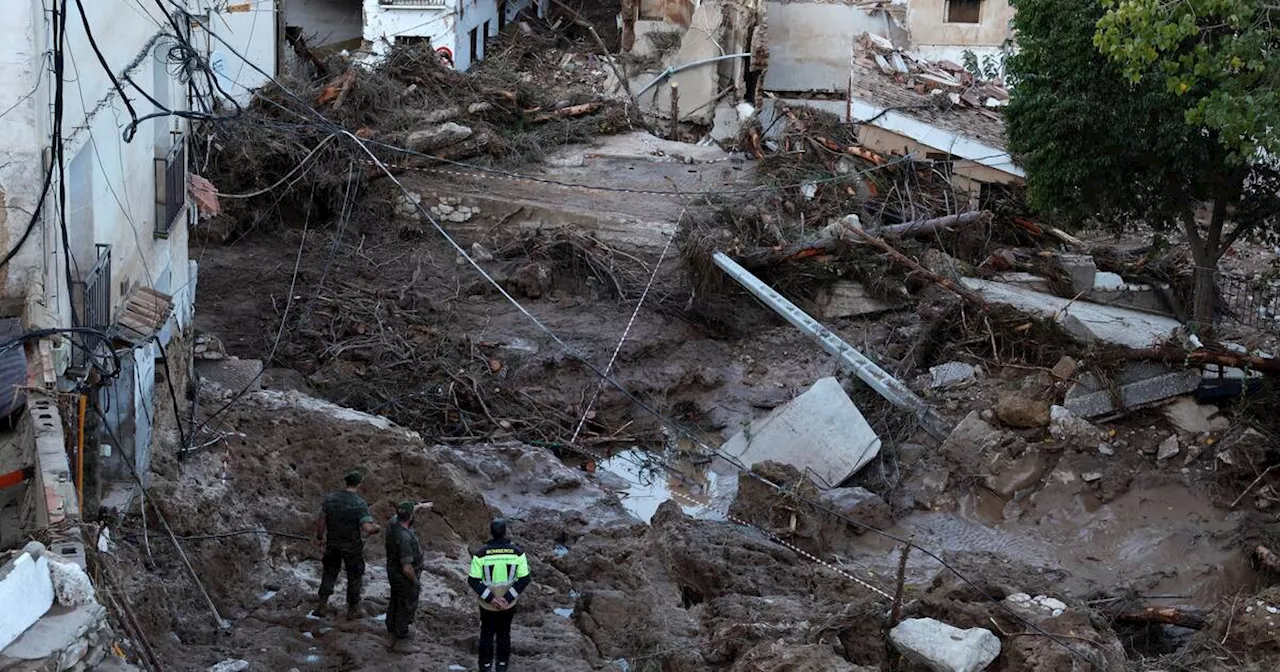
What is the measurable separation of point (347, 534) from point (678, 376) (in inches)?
351

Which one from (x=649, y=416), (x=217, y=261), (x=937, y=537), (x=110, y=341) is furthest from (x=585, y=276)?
(x=110, y=341)

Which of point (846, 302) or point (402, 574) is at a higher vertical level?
point (402, 574)

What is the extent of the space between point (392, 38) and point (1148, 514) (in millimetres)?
19049

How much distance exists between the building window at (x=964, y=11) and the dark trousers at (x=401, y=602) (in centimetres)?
2243

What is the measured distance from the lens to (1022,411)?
1589cm

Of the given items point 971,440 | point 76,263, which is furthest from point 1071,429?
point 76,263

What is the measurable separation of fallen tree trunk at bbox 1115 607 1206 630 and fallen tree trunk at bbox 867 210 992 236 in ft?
28.5

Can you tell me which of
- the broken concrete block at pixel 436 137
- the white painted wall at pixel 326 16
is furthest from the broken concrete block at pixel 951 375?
the white painted wall at pixel 326 16

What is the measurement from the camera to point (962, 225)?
21109 mm

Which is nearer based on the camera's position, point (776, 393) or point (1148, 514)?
point (1148, 514)

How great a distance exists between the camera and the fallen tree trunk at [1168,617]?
12211 millimetres

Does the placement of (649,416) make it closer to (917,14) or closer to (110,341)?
(110,341)

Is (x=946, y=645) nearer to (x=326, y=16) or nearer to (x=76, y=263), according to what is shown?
(x=76, y=263)

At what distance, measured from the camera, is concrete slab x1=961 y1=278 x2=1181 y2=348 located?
16812 millimetres
